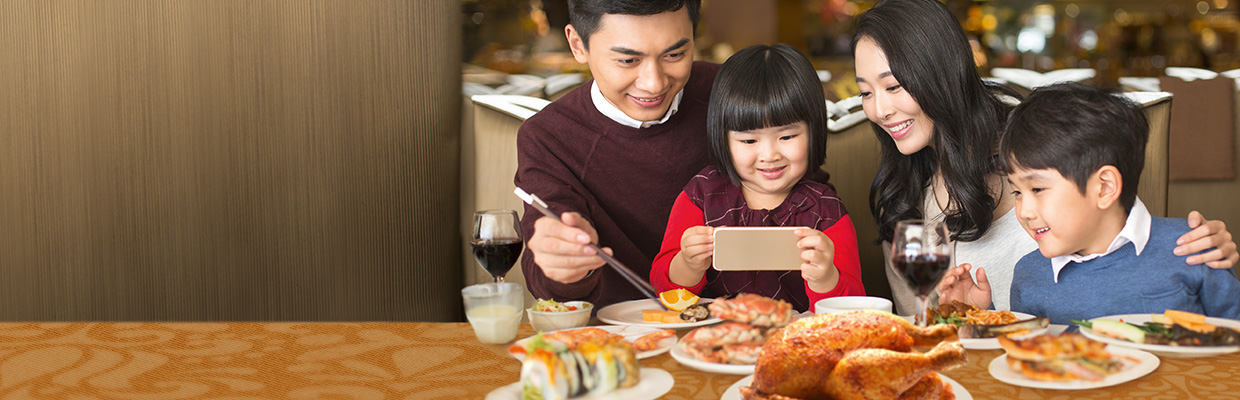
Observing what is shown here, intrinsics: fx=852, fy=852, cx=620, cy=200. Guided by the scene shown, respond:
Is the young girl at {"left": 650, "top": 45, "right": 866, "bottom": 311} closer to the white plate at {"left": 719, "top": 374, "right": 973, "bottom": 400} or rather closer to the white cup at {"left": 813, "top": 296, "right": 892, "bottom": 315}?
the white cup at {"left": 813, "top": 296, "right": 892, "bottom": 315}

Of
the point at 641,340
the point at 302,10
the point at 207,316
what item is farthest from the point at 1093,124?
the point at 207,316

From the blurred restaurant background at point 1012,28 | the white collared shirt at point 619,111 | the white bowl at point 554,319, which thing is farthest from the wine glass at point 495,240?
the blurred restaurant background at point 1012,28

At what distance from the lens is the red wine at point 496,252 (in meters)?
1.26

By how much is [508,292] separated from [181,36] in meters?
1.31

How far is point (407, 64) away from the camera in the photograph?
200 centimetres

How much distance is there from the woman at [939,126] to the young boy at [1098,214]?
0.18 m

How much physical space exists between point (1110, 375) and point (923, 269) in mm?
225

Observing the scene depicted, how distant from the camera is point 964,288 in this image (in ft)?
4.75

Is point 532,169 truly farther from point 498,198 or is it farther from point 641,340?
point 641,340

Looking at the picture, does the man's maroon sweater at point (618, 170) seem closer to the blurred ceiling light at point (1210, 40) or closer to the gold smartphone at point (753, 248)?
the gold smartphone at point (753, 248)

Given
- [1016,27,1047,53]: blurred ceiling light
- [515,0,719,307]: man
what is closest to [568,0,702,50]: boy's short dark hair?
[515,0,719,307]: man

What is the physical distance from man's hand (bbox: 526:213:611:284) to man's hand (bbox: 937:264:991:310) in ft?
→ 1.85

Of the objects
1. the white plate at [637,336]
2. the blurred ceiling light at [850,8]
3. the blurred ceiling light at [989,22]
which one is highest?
the blurred ceiling light at [850,8]

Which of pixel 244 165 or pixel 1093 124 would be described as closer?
pixel 1093 124
